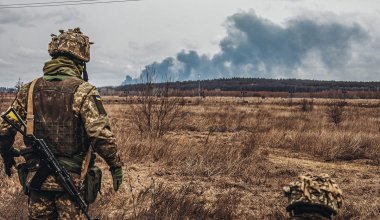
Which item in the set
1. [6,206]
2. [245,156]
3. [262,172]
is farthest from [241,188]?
[6,206]

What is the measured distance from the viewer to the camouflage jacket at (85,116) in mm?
2957

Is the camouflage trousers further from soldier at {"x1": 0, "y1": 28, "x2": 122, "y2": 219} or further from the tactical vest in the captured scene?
the tactical vest

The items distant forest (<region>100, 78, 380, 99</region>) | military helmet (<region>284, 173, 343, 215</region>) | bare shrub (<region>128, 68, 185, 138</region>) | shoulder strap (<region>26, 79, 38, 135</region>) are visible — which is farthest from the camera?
distant forest (<region>100, 78, 380, 99</region>)

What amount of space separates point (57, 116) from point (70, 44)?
58cm

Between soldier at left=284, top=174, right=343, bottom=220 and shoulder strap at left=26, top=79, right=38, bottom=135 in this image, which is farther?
shoulder strap at left=26, top=79, right=38, bottom=135

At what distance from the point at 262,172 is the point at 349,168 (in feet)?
8.48

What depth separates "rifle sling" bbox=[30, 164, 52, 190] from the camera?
3002mm

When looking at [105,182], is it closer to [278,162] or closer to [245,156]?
[245,156]

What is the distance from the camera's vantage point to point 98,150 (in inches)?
117

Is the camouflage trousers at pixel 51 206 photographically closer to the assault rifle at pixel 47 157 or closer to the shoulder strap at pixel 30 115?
the assault rifle at pixel 47 157

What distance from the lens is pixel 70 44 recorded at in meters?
3.12

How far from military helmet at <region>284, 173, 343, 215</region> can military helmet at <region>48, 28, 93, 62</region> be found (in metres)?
1.94

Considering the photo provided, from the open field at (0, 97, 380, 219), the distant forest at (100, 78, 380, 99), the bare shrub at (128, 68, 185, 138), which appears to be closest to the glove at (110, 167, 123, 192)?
the open field at (0, 97, 380, 219)

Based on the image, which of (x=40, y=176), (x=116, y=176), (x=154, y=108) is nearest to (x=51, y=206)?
(x=40, y=176)
